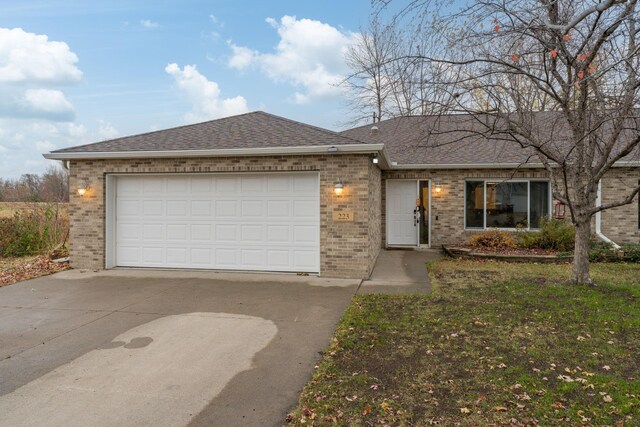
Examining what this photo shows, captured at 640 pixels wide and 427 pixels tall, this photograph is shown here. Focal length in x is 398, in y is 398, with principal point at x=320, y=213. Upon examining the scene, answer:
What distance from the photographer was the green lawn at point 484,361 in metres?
3.17

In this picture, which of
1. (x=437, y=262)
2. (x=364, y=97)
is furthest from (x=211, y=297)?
(x=364, y=97)

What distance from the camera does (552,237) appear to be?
444 inches

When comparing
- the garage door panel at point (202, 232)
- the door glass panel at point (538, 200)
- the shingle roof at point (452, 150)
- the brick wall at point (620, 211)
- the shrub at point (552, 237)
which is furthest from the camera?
the shingle roof at point (452, 150)

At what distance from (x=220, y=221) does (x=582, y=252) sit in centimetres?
741

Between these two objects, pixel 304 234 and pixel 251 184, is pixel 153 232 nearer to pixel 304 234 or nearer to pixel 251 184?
pixel 251 184

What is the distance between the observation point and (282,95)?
16.2 metres

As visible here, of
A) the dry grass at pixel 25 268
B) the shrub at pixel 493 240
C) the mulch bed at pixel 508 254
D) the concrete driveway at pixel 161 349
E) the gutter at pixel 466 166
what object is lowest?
the concrete driveway at pixel 161 349

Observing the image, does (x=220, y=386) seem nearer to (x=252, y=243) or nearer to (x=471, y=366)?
(x=471, y=366)

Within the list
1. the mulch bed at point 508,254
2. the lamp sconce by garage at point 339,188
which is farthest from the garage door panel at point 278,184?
the mulch bed at point 508,254

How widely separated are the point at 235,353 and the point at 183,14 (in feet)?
33.1

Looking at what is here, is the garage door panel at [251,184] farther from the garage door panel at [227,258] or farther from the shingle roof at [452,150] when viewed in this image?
the shingle roof at [452,150]

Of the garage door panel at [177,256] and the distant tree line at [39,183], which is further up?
the distant tree line at [39,183]

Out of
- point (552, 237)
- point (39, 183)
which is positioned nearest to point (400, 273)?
point (552, 237)

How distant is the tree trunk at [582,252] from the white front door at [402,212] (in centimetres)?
588
